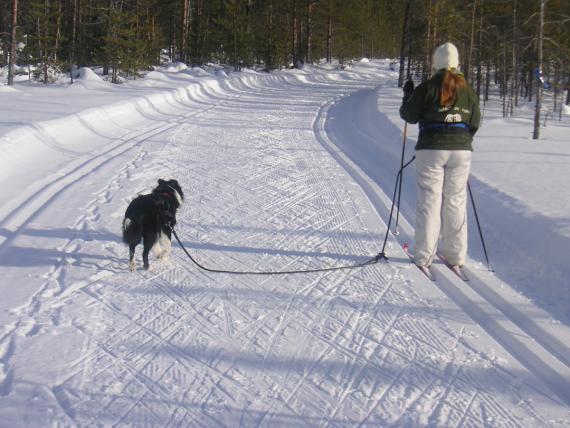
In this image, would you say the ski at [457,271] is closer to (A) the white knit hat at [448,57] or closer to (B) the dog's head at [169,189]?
(A) the white knit hat at [448,57]

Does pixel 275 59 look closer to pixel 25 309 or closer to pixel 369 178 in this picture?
pixel 369 178

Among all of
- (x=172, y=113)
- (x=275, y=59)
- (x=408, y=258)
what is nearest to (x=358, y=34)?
(x=275, y=59)

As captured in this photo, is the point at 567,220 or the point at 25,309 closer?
the point at 25,309

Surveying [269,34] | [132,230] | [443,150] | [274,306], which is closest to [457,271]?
[443,150]

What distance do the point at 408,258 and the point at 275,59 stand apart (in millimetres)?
38325

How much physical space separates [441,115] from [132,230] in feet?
9.65

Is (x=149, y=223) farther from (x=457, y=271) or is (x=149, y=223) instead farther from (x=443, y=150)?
(x=457, y=271)

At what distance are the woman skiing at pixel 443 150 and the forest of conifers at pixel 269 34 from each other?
944 centimetres

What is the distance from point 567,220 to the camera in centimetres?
576

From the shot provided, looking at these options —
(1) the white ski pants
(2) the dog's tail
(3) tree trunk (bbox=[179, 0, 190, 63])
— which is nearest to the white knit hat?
(1) the white ski pants

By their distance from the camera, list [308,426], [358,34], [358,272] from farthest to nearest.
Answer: [358,34] < [358,272] < [308,426]

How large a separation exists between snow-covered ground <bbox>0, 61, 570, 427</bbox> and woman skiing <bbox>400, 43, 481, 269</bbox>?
0.34 meters

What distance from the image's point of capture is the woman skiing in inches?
188

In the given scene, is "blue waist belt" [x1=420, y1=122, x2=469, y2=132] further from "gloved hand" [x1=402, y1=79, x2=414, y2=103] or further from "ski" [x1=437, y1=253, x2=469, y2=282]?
"ski" [x1=437, y1=253, x2=469, y2=282]
